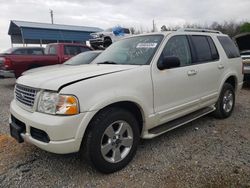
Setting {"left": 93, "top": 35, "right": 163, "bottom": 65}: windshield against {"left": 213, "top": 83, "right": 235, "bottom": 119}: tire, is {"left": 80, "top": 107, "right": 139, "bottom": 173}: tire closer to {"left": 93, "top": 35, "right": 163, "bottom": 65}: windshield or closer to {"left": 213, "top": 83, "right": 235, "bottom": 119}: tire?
{"left": 93, "top": 35, "right": 163, "bottom": 65}: windshield

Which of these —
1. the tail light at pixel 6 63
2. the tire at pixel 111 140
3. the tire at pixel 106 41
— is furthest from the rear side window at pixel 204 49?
the tire at pixel 106 41

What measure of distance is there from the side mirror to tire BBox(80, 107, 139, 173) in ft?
2.81

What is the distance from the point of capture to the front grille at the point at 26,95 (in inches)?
114

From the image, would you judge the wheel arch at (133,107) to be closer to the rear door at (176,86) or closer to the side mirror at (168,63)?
the rear door at (176,86)

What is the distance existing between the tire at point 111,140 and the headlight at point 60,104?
1.05 ft

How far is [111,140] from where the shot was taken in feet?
9.84

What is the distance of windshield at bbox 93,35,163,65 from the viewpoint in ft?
11.7

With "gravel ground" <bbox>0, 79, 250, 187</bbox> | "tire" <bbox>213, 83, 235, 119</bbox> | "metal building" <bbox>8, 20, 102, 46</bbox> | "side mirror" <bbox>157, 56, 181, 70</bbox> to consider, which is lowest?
"gravel ground" <bbox>0, 79, 250, 187</bbox>

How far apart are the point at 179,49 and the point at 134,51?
771 mm

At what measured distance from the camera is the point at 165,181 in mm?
2844

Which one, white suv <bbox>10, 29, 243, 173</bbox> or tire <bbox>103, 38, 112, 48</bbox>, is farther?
tire <bbox>103, 38, 112, 48</bbox>

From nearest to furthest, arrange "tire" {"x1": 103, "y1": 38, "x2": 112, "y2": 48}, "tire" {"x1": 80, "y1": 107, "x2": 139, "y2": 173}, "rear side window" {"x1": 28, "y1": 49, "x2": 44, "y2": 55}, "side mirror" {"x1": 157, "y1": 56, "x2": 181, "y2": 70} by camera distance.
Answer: "tire" {"x1": 80, "y1": 107, "x2": 139, "y2": 173}, "side mirror" {"x1": 157, "y1": 56, "x2": 181, "y2": 70}, "rear side window" {"x1": 28, "y1": 49, "x2": 44, "y2": 55}, "tire" {"x1": 103, "y1": 38, "x2": 112, "y2": 48}

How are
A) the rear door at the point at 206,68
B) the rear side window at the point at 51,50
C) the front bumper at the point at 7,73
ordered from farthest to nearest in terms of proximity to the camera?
the rear side window at the point at 51,50 → the front bumper at the point at 7,73 → the rear door at the point at 206,68

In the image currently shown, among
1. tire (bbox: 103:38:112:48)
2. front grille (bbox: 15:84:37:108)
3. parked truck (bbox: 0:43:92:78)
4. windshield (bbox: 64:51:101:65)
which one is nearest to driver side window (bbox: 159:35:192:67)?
front grille (bbox: 15:84:37:108)
